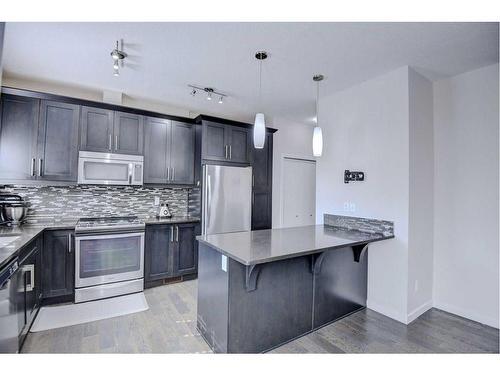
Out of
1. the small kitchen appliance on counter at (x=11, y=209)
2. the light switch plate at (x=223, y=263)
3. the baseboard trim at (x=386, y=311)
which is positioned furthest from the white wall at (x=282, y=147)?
the small kitchen appliance on counter at (x=11, y=209)

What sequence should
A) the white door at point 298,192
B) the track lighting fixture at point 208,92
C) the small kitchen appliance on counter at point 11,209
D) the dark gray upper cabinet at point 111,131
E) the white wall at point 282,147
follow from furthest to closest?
the white door at point 298,192, the white wall at point 282,147, the track lighting fixture at point 208,92, the dark gray upper cabinet at point 111,131, the small kitchen appliance on counter at point 11,209

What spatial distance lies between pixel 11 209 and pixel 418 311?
4.72 metres

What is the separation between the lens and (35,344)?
83.4 inches

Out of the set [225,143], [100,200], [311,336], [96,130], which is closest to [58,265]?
[100,200]

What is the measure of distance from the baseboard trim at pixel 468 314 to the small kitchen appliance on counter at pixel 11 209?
4.99m

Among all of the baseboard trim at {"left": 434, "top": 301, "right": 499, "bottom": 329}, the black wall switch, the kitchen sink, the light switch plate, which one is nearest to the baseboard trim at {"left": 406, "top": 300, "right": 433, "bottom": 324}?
the baseboard trim at {"left": 434, "top": 301, "right": 499, "bottom": 329}

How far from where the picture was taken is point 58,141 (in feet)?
9.96

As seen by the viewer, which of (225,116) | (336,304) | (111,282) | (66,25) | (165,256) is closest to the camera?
(66,25)

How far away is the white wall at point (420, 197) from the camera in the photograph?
8.61ft

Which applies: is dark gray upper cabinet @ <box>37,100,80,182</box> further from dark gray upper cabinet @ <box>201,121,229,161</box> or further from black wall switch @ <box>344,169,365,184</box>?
black wall switch @ <box>344,169,365,184</box>

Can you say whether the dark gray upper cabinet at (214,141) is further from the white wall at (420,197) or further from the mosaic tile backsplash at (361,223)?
the white wall at (420,197)

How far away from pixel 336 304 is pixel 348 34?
8.48 feet
